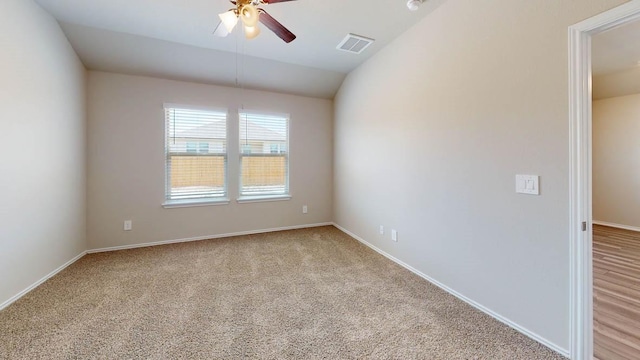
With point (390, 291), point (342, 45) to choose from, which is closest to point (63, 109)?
point (342, 45)

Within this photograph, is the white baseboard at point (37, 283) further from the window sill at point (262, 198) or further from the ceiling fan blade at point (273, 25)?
the ceiling fan blade at point (273, 25)

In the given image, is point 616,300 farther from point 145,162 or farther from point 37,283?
point 145,162

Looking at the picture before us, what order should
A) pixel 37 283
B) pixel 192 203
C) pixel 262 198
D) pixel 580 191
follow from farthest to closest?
pixel 262 198, pixel 192 203, pixel 37 283, pixel 580 191

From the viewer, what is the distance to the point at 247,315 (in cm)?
201

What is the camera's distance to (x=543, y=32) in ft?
5.41

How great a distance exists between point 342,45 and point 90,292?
3918 mm

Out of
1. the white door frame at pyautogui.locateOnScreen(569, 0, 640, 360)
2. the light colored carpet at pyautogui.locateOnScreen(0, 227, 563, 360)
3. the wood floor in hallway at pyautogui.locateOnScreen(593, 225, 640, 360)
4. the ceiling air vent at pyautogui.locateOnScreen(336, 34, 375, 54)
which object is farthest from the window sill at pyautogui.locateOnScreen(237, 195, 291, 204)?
the wood floor in hallway at pyautogui.locateOnScreen(593, 225, 640, 360)

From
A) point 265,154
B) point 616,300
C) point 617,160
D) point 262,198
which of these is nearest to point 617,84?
point 617,160

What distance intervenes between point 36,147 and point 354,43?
365 cm

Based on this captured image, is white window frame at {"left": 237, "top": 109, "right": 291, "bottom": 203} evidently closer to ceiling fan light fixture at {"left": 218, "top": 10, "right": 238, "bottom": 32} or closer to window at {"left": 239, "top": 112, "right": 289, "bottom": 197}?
window at {"left": 239, "top": 112, "right": 289, "bottom": 197}

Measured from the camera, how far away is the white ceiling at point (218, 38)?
244cm

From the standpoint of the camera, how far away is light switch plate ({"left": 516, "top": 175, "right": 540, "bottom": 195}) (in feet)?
5.60

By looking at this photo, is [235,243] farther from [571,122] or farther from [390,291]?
[571,122]

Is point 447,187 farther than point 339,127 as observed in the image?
No
